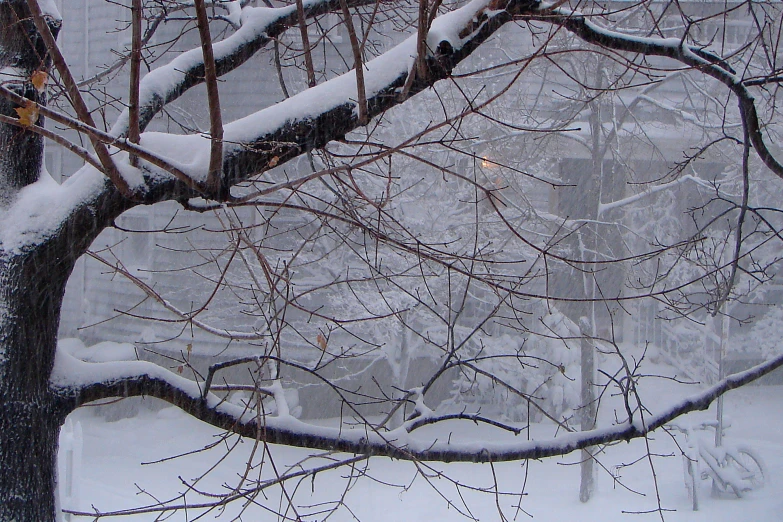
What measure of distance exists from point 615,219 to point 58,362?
30.0ft

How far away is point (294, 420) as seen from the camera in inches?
111

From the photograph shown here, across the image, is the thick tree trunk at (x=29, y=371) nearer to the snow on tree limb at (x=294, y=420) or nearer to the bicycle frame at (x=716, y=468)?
the snow on tree limb at (x=294, y=420)

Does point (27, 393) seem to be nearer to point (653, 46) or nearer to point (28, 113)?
point (28, 113)

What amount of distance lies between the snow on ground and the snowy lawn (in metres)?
0.02

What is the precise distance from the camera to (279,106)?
8.43 ft

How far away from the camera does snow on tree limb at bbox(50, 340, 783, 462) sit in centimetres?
256

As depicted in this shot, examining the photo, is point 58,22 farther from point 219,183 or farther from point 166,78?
point 219,183

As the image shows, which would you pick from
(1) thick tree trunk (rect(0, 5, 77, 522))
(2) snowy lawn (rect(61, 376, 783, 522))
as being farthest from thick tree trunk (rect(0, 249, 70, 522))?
(2) snowy lawn (rect(61, 376, 783, 522))

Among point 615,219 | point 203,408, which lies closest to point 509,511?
point 615,219

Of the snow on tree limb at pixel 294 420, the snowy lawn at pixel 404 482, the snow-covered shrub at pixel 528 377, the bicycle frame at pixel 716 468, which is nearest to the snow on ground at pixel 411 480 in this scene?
the snowy lawn at pixel 404 482

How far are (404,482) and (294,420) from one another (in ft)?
20.0

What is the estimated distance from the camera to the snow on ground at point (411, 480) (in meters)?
7.70

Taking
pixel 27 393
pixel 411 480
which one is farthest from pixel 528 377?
pixel 27 393

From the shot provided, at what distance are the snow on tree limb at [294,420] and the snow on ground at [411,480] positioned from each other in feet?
12.7
